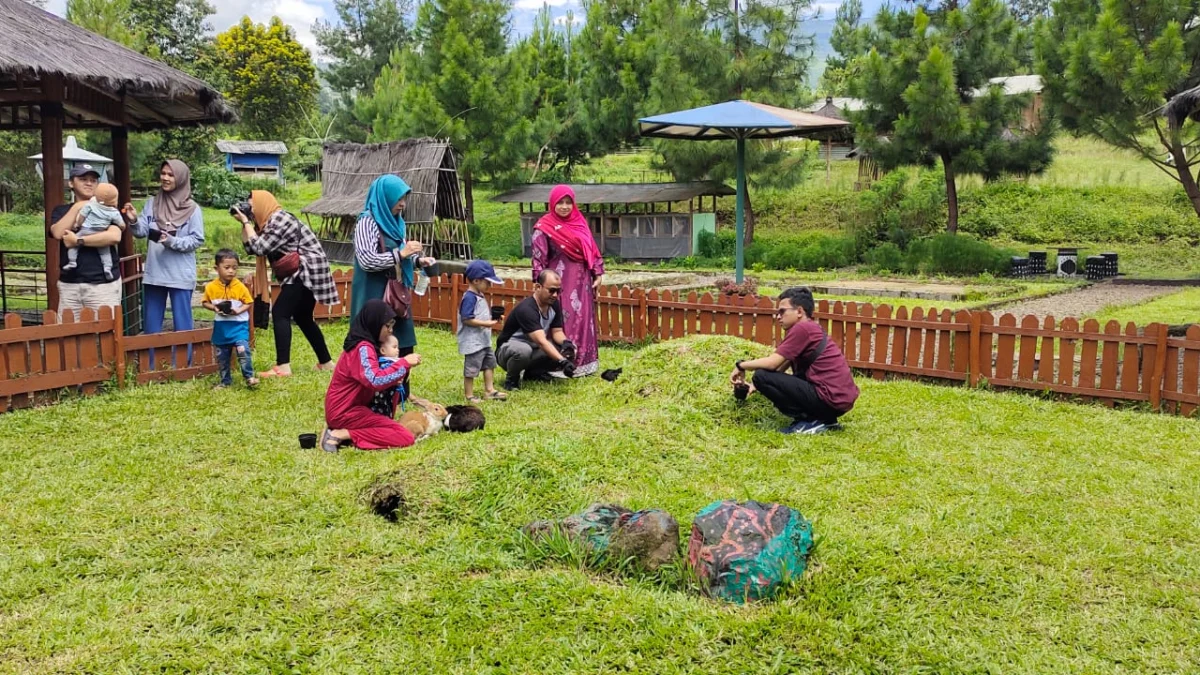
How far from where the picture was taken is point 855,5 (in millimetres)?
49281

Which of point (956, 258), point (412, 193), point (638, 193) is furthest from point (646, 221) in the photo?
point (956, 258)

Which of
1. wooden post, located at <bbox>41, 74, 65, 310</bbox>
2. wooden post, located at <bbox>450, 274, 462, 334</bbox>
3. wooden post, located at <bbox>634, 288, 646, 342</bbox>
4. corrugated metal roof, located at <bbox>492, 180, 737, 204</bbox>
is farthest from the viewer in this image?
corrugated metal roof, located at <bbox>492, 180, 737, 204</bbox>

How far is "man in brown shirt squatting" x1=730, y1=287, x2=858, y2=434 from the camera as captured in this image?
20.8 feet

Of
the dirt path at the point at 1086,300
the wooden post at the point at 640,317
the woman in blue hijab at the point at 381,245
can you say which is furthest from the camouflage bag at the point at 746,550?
the dirt path at the point at 1086,300

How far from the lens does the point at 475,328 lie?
7531 mm

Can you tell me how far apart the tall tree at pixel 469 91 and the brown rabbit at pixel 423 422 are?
18445 mm

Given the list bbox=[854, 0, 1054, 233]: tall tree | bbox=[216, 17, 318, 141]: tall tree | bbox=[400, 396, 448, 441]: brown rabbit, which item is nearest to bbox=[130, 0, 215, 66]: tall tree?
bbox=[216, 17, 318, 141]: tall tree

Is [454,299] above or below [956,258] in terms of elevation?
below

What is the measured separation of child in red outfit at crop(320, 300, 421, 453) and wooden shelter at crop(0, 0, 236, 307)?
183 inches

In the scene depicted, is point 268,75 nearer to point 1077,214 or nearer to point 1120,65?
point 1077,214

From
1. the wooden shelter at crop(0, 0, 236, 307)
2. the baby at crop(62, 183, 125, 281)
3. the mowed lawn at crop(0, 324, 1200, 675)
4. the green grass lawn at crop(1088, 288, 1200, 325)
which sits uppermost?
the wooden shelter at crop(0, 0, 236, 307)

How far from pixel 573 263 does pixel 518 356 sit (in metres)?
1.09

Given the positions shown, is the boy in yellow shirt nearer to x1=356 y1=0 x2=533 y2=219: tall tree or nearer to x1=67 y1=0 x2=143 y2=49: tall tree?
x1=356 y1=0 x2=533 y2=219: tall tree

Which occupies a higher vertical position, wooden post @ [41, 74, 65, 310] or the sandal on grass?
wooden post @ [41, 74, 65, 310]
